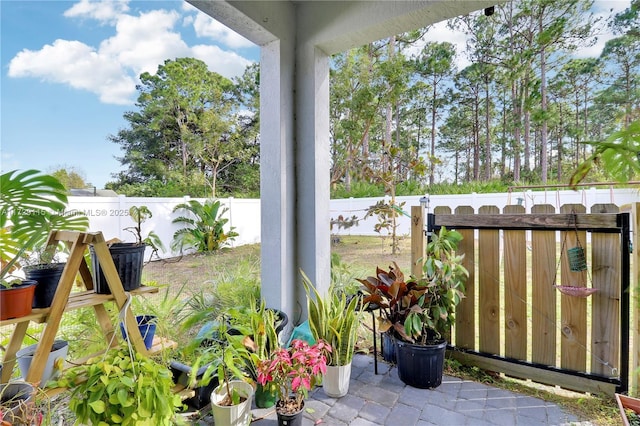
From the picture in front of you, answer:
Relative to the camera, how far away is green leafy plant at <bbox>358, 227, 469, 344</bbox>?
1706mm

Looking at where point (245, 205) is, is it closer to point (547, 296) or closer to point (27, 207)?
point (27, 207)

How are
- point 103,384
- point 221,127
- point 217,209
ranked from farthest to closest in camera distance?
point 221,127 < point 217,209 < point 103,384

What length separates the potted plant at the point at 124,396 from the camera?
0.95 metres

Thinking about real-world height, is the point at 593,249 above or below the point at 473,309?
above

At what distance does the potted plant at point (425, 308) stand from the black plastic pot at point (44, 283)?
1503mm

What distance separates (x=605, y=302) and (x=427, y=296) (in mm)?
913

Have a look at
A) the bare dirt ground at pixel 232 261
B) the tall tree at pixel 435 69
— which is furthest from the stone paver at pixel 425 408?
the tall tree at pixel 435 69

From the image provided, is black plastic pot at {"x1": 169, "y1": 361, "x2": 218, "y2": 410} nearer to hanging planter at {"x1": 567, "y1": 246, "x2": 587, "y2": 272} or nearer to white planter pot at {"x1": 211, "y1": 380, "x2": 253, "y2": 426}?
white planter pot at {"x1": 211, "y1": 380, "x2": 253, "y2": 426}

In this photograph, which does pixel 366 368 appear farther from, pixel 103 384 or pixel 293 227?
pixel 103 384

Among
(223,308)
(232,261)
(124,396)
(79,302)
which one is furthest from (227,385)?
(232,261)

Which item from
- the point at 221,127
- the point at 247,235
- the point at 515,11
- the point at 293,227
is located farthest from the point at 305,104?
the point at 515,11

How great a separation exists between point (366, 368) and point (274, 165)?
146cm

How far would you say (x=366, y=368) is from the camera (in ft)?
6.28

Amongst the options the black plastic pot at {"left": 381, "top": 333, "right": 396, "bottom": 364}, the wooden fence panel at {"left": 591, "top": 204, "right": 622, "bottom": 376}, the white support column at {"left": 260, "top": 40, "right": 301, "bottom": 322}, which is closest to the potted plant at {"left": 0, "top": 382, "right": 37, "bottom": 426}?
the white support column at {"left": 260, "top": 40, "right": 301, "bottom": 322}
